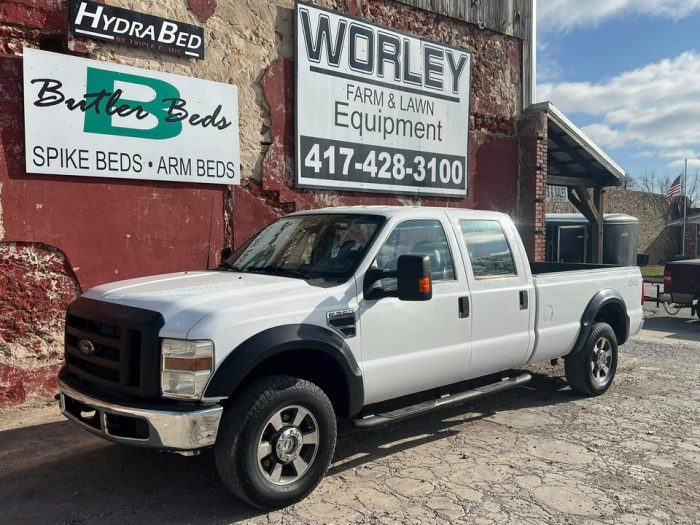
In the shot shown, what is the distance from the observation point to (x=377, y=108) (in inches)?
363

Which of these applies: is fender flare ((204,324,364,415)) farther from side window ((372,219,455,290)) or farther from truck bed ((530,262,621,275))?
truck bed ((530,262,621,275))

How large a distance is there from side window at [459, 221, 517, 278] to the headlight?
247 cm

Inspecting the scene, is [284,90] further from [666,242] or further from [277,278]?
[666,242]

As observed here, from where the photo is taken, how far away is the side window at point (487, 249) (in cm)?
512

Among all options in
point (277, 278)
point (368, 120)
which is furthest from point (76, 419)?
point (368, 120)

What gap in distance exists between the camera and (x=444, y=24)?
10250 mm

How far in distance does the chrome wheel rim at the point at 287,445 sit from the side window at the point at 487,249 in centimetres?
199

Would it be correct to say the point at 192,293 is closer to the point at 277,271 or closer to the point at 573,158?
the point at 277,271

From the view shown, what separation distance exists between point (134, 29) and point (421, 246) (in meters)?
4.24

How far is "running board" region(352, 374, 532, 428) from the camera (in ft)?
13.7

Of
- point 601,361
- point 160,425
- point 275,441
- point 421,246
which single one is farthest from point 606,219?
point 160,425

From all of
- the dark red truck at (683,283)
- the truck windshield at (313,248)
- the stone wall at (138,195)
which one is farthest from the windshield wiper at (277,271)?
the dark red truck at (683,283)

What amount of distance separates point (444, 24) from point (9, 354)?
8056 millimetres

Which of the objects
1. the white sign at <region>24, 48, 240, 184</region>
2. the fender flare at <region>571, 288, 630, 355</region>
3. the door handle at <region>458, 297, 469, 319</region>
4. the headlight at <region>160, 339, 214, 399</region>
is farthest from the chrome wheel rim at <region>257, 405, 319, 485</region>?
the white sign at <region>24, 48, 240, 184</region>
